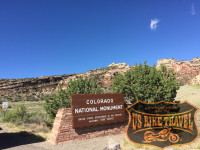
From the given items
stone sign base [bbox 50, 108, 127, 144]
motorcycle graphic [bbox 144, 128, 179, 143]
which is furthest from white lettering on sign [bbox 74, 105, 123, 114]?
motorcycle graphic [bbox 144, 128, 179, 143]

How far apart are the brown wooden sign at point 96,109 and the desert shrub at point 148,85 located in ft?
7.06

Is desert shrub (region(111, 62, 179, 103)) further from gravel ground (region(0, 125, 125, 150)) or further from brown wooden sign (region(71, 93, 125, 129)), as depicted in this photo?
gravel ground (region(0, 125, 125, 150))

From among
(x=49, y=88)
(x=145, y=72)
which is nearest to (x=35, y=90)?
(x=49, y=88)

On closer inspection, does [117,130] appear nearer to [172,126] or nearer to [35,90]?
[172,126]

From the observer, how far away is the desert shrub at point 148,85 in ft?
48.7

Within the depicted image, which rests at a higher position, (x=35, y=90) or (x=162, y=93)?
(x=162, y=93)

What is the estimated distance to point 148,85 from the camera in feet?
50.4

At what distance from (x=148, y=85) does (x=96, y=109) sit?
6006mm

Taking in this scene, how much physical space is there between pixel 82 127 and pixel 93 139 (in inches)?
53.6

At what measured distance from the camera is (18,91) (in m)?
90.2

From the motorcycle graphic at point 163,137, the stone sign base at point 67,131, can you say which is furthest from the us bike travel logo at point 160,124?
the stone sign base at point 67,131

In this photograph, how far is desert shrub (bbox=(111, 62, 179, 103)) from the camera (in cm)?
1484

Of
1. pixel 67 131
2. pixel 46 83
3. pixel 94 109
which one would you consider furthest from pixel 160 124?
pixel 46 83

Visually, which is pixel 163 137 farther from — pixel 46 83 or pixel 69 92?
pixel 46 83
